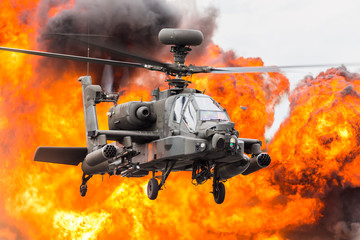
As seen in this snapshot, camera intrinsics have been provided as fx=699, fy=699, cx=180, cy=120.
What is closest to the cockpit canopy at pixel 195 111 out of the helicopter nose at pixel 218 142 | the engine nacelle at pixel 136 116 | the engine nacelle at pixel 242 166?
the helicopter nose at pixel 218 142

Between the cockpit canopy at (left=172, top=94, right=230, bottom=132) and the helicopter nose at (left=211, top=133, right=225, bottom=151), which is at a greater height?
the cockpit canopy at (left=172, top=94, right=230, bottom=132)

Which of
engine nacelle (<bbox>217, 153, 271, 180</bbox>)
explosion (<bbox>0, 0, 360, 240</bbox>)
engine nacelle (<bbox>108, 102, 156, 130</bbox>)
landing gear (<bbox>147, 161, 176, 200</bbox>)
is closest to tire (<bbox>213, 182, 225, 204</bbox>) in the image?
engine nacelle (<bbox>217, 153, 271, 180</bbox>)

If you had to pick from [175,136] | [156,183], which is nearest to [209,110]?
[175,136]

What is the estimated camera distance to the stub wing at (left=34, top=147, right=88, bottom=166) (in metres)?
29.3

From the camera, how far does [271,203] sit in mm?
36438

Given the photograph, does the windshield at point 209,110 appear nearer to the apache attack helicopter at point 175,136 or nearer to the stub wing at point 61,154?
the apache attack helicopter at point 175,136

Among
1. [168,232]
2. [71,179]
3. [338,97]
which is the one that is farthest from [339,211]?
[71,179]

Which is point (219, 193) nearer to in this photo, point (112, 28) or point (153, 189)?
point (153, 189)

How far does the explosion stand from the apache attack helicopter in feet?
26.4

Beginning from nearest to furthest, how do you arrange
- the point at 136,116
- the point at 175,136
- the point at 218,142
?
the point at 218,142 < the point at 175,136 < the point at 136,116

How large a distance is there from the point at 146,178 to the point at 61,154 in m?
7.55

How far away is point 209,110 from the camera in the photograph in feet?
81.8

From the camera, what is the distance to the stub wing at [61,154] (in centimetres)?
2930

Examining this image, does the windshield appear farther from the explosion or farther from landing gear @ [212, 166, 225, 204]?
the explosion
